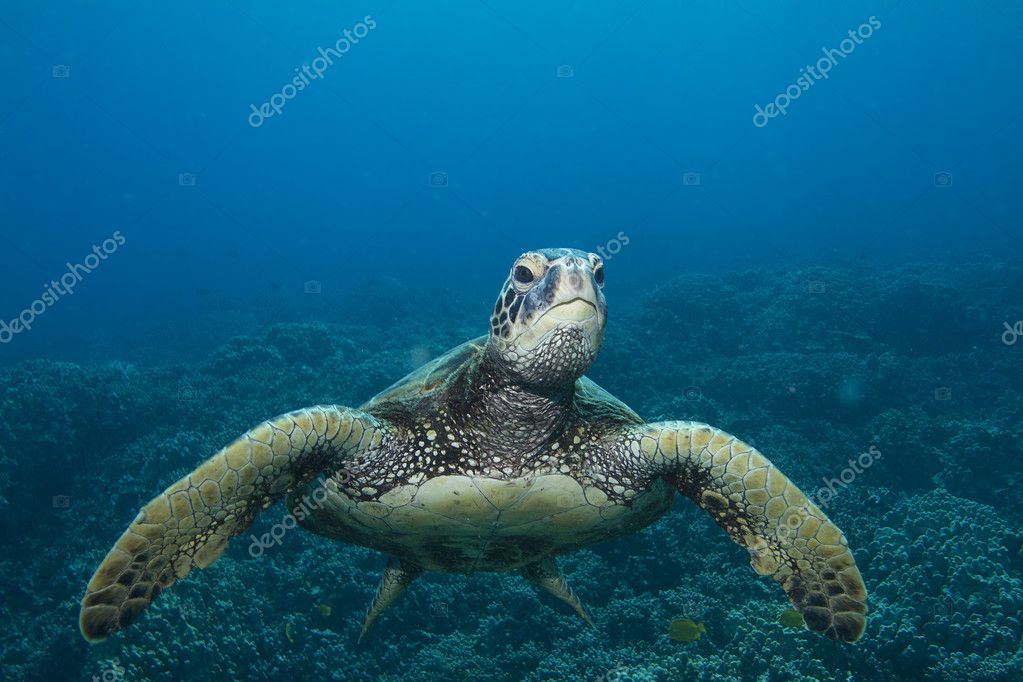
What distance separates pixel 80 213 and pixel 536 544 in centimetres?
13725

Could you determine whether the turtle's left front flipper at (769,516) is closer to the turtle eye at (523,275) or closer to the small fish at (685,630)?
the turtle eye at (523,275)

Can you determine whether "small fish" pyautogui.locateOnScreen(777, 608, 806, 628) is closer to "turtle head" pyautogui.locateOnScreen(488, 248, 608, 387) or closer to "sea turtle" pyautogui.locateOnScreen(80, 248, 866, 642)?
"sea turtle" pyautogui.locateOnScreen(80, 248, 866, 642)

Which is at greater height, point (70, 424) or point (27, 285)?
point (27, 285)

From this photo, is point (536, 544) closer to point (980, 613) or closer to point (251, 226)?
point (980, 613)

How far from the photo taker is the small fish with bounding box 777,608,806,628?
392 cm

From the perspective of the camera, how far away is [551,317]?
6.86 ft

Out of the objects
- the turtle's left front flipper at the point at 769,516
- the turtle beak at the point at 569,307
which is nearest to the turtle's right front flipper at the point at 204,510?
the turtle beak at the point at 569,307

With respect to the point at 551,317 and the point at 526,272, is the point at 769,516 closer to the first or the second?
the point at 551,317

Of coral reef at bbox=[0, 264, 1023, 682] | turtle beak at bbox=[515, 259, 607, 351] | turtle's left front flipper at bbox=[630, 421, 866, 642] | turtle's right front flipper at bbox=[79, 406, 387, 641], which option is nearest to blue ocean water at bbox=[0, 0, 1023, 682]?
coral reef at bbox=[0, 264, 1023, 682]

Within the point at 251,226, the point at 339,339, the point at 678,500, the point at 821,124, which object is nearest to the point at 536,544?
the point at 678,500

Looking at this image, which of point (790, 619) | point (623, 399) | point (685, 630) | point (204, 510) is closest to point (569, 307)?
point (204, 510)

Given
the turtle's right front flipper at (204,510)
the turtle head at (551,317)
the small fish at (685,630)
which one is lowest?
the small fish at (685,630)

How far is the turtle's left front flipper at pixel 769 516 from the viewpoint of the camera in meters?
2.37

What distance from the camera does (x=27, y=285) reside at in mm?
56625
